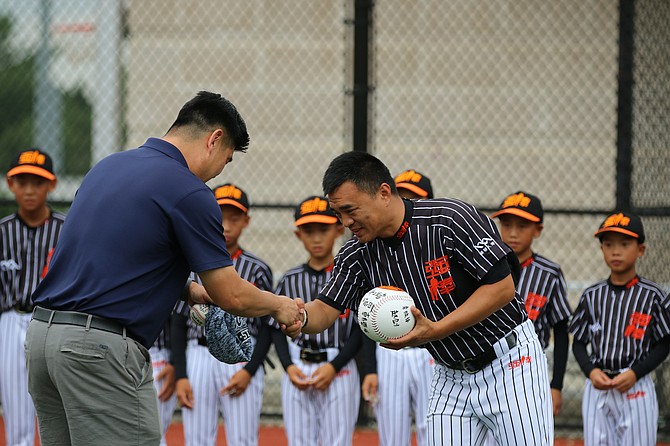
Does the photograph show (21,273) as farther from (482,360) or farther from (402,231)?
(482,360)

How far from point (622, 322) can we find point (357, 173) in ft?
8.33

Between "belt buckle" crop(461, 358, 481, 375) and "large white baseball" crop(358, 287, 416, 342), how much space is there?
39cm

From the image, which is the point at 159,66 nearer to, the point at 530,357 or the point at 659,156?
the point at 659,156

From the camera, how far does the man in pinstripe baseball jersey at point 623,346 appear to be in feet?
19.4

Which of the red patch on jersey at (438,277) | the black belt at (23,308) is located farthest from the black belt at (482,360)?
the black belt at (23,308)

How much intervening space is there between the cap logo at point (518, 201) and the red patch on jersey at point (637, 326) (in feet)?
3.12

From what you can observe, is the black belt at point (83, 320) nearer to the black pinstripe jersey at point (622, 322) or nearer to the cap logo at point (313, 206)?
the cap logo at point (313, 206)

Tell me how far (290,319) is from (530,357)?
1.10 m

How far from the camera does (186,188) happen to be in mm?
3832

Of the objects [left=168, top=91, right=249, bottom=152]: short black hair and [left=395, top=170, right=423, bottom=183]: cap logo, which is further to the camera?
[left=395, top=170, right=423, bottom=183]: cap logo

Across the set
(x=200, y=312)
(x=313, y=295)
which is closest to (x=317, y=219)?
(x=313, y=295)

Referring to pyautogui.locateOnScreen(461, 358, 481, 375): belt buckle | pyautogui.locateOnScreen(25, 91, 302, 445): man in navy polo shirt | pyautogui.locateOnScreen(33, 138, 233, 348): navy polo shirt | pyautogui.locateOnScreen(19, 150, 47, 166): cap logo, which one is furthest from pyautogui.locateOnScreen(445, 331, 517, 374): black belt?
pyautogui.locateOnScreen(19, 150, 47, 166): cap logo

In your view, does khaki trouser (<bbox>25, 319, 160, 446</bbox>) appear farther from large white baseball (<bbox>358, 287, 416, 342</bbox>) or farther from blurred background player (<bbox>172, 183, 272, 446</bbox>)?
blurred background player (<bbox>172, 183, 272, 446</bbox>)

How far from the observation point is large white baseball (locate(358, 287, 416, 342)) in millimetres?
4145
